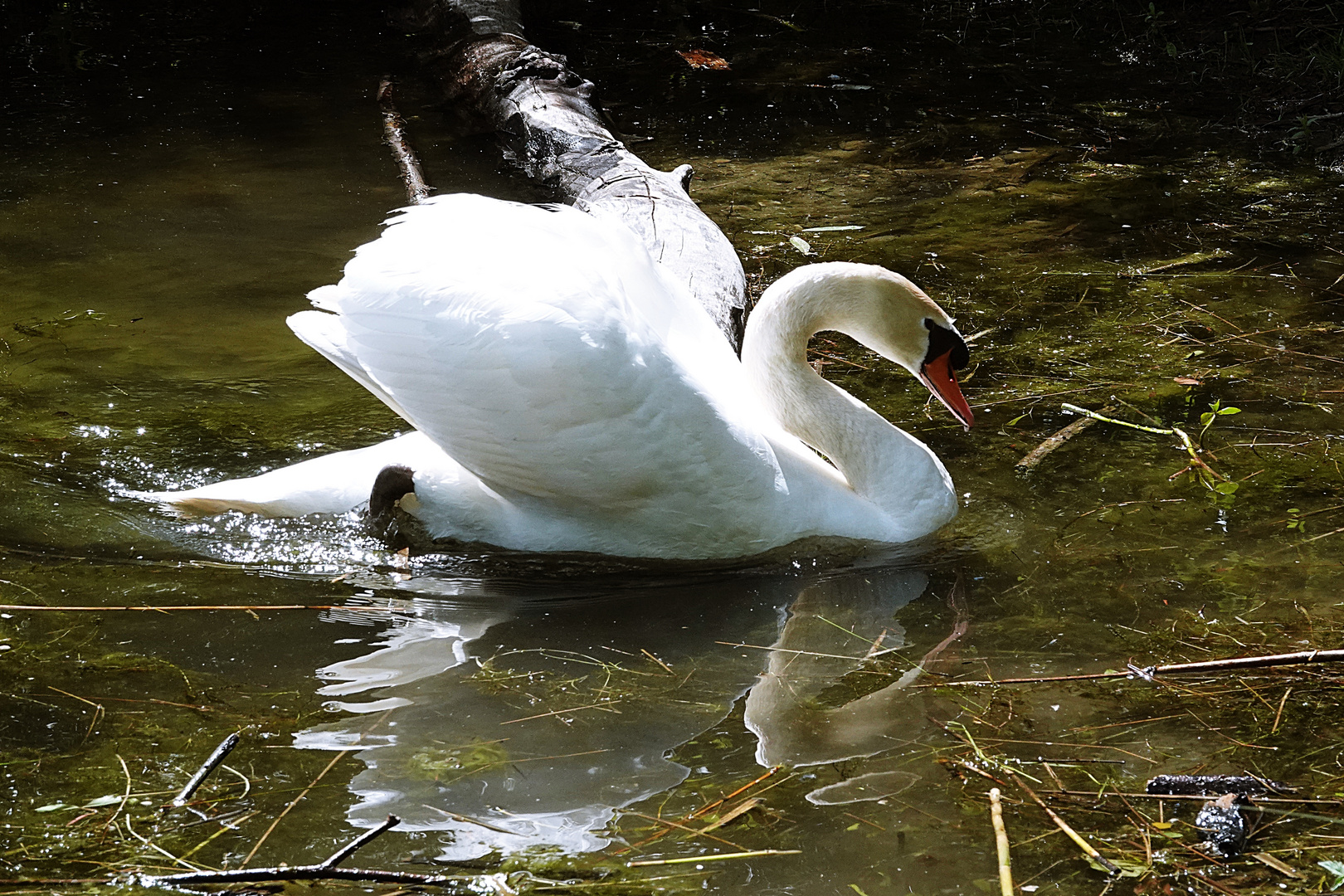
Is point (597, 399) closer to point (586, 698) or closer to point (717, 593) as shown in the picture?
point (717, 593)

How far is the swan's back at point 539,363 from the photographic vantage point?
3.41m

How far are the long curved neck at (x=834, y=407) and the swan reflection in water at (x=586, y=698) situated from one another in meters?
0.28

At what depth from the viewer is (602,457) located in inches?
138

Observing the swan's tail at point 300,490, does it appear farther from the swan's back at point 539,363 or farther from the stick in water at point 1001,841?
the stick in water at point 1001,841

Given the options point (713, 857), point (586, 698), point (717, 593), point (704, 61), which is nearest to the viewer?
point (713, 857)

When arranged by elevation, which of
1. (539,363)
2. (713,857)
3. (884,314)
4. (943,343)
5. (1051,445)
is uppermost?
(539,363)

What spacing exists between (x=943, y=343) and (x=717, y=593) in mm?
1094

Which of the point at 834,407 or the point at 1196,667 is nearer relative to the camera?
the point at 1196,667

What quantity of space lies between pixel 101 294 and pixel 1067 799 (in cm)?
469

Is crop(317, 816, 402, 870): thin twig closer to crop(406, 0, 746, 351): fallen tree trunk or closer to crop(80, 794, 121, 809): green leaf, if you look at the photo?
crop(80, 794, 121, 809): green leaf

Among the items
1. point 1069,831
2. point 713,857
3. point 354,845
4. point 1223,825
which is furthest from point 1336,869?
point 354,845

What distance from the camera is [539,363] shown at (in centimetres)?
338

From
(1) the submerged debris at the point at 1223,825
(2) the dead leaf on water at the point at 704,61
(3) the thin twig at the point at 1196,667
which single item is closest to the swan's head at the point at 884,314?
(3) the thin twig at the point at 1196,667

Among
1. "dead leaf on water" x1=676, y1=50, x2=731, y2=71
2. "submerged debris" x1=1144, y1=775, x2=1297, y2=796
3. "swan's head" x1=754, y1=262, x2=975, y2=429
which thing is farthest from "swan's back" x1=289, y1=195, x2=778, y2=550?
"dead leaf on water" x1=676, y1=50, x2=731, y2=71
